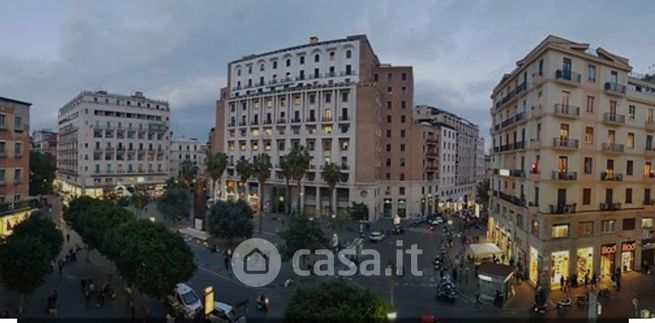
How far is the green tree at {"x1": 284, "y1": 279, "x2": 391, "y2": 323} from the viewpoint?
13.4 meters

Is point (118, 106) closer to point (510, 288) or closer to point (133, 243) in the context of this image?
point (133, 243)

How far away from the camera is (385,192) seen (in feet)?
242

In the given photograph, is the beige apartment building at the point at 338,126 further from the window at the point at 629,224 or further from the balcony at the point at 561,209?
the window at the point at 629,224

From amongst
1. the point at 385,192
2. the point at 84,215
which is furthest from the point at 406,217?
the point at 84,215

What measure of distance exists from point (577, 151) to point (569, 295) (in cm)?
1151

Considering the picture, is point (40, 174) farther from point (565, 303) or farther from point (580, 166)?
point (580, 166)

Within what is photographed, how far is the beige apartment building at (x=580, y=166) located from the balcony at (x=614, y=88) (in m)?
0.09

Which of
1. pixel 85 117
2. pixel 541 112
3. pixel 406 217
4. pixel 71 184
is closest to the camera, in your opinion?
pixel 541 112

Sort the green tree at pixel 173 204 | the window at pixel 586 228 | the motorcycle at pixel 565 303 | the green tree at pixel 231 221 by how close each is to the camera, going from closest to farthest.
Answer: the motorcycle at pixel 565 303
the window at pixel 586 228
the green tree at pixel 231 221
the green tree at pixel 173 204

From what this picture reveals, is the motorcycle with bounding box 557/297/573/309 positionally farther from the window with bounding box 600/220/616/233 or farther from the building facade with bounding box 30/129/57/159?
the building facade with bounding box 30/129/57/159

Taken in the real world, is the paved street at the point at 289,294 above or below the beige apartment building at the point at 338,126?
below

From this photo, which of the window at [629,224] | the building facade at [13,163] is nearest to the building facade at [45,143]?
the building facade at [13,163]

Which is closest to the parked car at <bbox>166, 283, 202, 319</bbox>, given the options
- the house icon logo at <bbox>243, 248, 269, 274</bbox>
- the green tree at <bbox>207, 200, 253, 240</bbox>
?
the house icon logo at <bbox>243, 248, 269, 274</bbox>

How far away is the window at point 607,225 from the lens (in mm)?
33562
